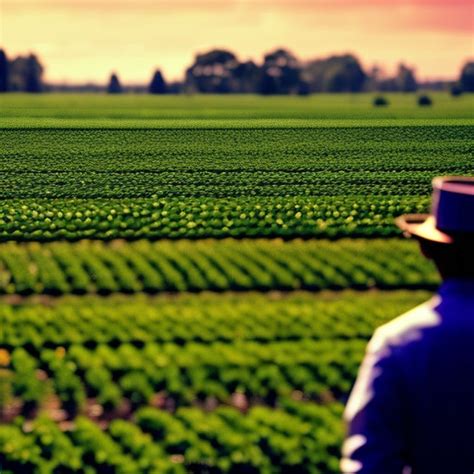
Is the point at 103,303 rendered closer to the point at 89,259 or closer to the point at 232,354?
the point at 89,259

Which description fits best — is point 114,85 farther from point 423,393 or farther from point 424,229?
point 423,393

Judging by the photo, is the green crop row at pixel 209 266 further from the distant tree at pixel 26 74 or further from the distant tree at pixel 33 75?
the distant tree at pixel 33 75

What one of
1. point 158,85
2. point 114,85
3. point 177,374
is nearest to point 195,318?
point 177,374

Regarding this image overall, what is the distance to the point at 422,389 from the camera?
2.25 metres

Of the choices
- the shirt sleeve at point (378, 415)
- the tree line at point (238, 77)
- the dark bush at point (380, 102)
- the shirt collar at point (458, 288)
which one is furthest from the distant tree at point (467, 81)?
the shirt sleeve at point (378, 415)

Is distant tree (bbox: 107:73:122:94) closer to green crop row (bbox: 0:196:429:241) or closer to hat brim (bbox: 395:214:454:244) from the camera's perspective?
green crop row (bbox: 0:196:429:241)

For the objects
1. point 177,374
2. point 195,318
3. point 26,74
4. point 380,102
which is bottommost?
point 177,374

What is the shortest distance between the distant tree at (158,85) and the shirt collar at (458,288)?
13197 cm

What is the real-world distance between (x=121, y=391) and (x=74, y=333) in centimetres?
191

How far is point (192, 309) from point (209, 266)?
2.24 metres

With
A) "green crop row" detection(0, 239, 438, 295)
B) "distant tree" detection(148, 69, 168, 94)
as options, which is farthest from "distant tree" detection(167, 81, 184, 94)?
"green crop row" detection(0, 239, 438, 295)

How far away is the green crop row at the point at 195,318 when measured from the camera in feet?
31.2

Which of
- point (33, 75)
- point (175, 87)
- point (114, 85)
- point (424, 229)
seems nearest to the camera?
point (424, 229)

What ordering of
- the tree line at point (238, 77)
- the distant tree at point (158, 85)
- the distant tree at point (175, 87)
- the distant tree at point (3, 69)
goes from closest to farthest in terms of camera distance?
the distant tree at point (3, 69) → the tree line at point (238, 77) → the distant tree at point (158, 85) → the distant tree at point (175, 87)
